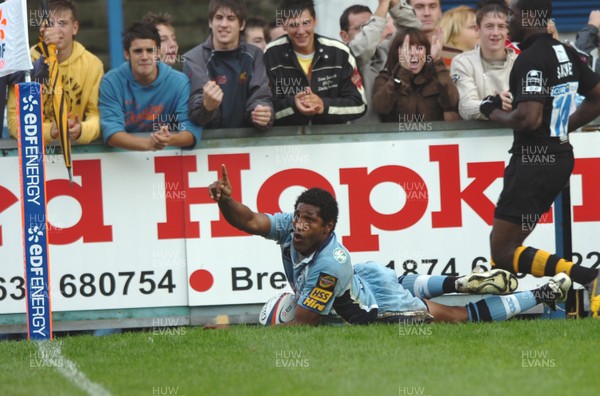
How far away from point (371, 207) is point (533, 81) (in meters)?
2.20

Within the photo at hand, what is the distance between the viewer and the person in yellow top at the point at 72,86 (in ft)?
36.4

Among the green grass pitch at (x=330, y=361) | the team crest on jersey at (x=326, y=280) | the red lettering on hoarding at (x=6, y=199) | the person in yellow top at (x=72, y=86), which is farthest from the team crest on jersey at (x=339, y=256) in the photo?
the red lettering on hoarding at (x=6, y=199)

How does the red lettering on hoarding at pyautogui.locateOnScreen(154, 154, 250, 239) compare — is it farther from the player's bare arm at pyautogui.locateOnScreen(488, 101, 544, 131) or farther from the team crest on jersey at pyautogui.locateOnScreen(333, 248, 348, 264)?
the player's bare arm at pyautogui.locateOnScreen(488, 101, 544, 131)

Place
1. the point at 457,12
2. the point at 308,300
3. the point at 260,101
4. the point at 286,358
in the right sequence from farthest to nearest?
1. the point at 457,12
2. the point at 260,101
3. the point at 308,300
4. the point at 286,358

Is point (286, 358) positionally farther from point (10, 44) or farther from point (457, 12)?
point (457, 12)

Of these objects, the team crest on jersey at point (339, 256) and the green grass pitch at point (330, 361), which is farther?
the team crest on jersey at point (339, 256)

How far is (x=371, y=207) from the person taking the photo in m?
11.5

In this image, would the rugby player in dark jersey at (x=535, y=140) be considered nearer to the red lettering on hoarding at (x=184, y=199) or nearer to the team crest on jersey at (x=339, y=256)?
the team crest on jersey at (x=339, y=256)

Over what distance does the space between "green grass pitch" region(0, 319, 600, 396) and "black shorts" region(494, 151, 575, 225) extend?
2.90 feet

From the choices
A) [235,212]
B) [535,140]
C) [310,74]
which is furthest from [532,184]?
[310,74]

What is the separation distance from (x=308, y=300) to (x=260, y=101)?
2334mm

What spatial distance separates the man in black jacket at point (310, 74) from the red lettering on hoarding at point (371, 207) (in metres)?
0.60

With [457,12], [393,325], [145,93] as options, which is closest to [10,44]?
[145,93]

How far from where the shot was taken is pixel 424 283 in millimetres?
10539
